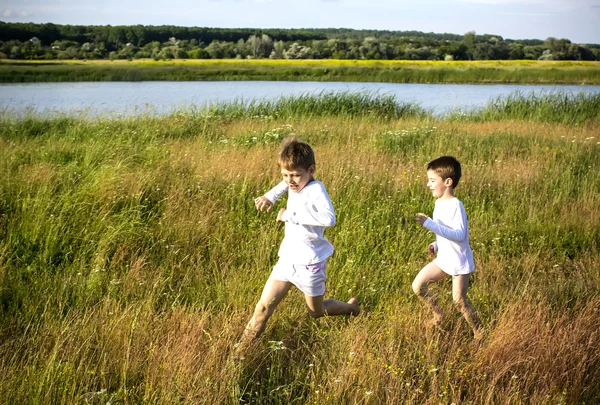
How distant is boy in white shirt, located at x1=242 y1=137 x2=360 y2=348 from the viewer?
3545 mm

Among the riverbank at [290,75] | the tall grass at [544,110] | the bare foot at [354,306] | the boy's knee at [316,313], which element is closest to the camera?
the boy's knee at [316,313]

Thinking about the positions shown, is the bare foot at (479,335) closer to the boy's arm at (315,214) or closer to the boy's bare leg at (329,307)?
the boy's bare leg at (329,307)

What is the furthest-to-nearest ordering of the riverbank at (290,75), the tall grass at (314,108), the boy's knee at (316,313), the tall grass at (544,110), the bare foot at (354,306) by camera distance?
1. the riverbank at (290,75)
2. the tall grass at (544,110)
3. the tall grass at (314,108)
4. the bare foot at (354,306)
5. the boy's knee at (316,313)

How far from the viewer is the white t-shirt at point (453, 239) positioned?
379 centimetres

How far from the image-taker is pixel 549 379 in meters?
3.45

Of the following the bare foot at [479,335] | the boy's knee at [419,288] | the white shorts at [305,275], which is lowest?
the bare foot at [479,335]

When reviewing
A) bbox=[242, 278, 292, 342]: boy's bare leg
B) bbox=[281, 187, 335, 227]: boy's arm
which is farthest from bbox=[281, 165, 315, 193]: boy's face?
bbox=[242, 278, 292, 342]: boy's bare leg

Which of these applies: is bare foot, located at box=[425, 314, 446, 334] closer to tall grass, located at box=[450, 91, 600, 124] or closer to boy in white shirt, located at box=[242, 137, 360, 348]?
boy in white shirt, located at box=[242, 137, 360, 348]

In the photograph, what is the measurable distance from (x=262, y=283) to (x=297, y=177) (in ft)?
4.25

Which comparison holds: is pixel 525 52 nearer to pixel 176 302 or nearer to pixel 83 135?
pixel 83 135

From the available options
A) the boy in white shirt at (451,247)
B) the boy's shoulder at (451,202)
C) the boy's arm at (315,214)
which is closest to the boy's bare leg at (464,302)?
the boy in white shirt at (451,247)

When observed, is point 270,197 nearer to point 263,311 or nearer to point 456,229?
point 263,311

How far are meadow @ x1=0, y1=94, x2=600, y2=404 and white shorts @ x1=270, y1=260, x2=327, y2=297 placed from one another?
0.36 metres

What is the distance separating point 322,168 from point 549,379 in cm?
482
